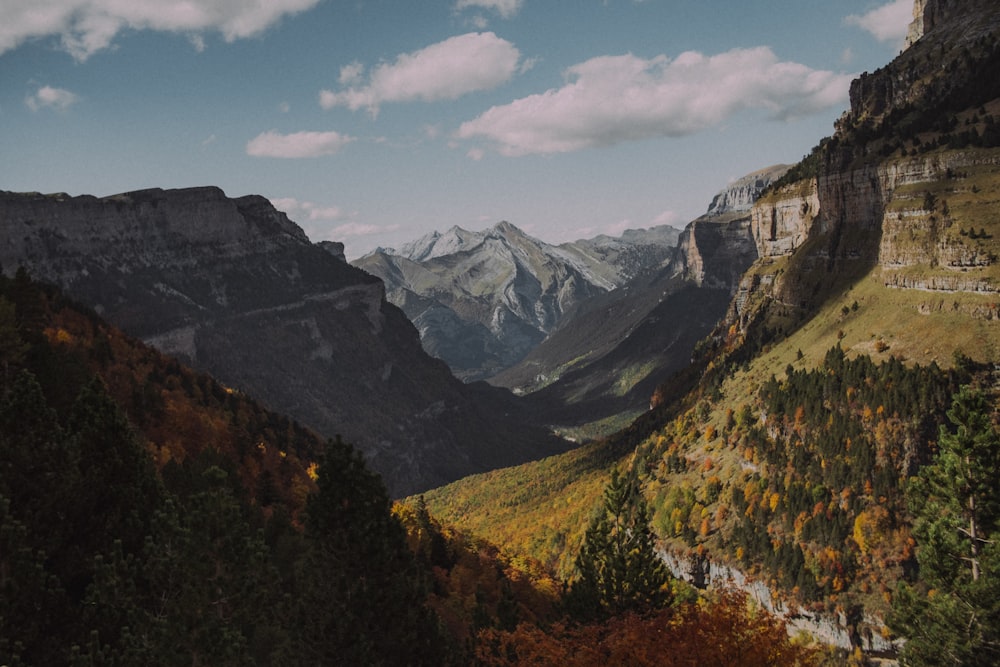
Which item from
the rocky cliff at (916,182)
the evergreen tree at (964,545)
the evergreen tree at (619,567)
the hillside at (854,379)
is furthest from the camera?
the rocky cliff at (916,182)

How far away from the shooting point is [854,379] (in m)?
112

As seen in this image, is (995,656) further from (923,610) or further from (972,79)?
(972,79)

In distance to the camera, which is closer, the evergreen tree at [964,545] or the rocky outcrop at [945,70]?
the evergreen tree at [964,545]

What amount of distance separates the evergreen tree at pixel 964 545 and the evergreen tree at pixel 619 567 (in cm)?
1856

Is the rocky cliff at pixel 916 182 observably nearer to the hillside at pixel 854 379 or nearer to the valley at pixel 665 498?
the hillside at pixel 854 379

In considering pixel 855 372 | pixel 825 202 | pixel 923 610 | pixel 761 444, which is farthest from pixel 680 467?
→ pixel 923 610

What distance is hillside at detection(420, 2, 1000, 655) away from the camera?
9500cm

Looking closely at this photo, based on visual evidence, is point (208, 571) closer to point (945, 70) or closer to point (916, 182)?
point (916, 182)

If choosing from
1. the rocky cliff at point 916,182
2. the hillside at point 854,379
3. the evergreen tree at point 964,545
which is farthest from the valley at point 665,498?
the rocky cliff at point 916,182

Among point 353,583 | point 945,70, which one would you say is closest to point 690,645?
point 353,583

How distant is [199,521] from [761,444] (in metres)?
118

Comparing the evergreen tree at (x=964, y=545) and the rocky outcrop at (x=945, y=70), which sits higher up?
the rocky outcrop at (x=945, y=70)

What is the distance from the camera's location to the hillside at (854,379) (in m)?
95.0

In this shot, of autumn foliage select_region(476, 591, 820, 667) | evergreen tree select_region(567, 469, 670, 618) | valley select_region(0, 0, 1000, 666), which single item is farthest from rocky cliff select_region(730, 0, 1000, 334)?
autumn foliage select_region(476, 591, 820, 667)
